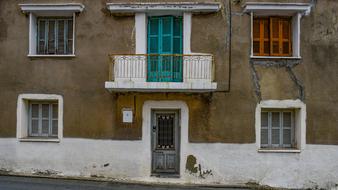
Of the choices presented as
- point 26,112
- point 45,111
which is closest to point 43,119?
point 45,111

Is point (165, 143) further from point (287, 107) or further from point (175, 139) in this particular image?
point (287, 107)

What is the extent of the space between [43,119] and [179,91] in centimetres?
503

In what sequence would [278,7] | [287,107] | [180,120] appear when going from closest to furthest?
[278,7], [287,107], [180,120]

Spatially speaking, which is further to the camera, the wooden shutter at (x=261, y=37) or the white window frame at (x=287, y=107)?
the wooden shutter at (x=261, y=37)

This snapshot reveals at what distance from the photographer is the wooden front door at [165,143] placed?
35.2 feet

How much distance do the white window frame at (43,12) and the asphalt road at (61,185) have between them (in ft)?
13.9

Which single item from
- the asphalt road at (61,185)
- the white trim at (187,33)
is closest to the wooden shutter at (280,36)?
the white trim at (187,33)

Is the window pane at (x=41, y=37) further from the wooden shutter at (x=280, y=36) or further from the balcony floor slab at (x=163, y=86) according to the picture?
the wooden shutter at (x=280, y=36)

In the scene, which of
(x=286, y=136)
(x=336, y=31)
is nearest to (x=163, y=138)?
(x=286, y=136)

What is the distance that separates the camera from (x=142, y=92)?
10.5m

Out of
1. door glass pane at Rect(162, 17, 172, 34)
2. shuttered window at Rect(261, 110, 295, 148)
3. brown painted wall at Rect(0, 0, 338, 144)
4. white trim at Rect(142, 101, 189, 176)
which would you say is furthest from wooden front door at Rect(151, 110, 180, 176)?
shuttered window at Rect(261, 110, 295, 148)

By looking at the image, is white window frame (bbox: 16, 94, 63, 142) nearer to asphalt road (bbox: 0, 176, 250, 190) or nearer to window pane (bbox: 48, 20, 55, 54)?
asphalt road (bbox: 0, 176, 250, 190)

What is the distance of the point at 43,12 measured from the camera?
1088 cm

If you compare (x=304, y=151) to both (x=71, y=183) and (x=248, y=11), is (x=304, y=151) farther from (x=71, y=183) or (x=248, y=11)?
(x=71, y=183)
